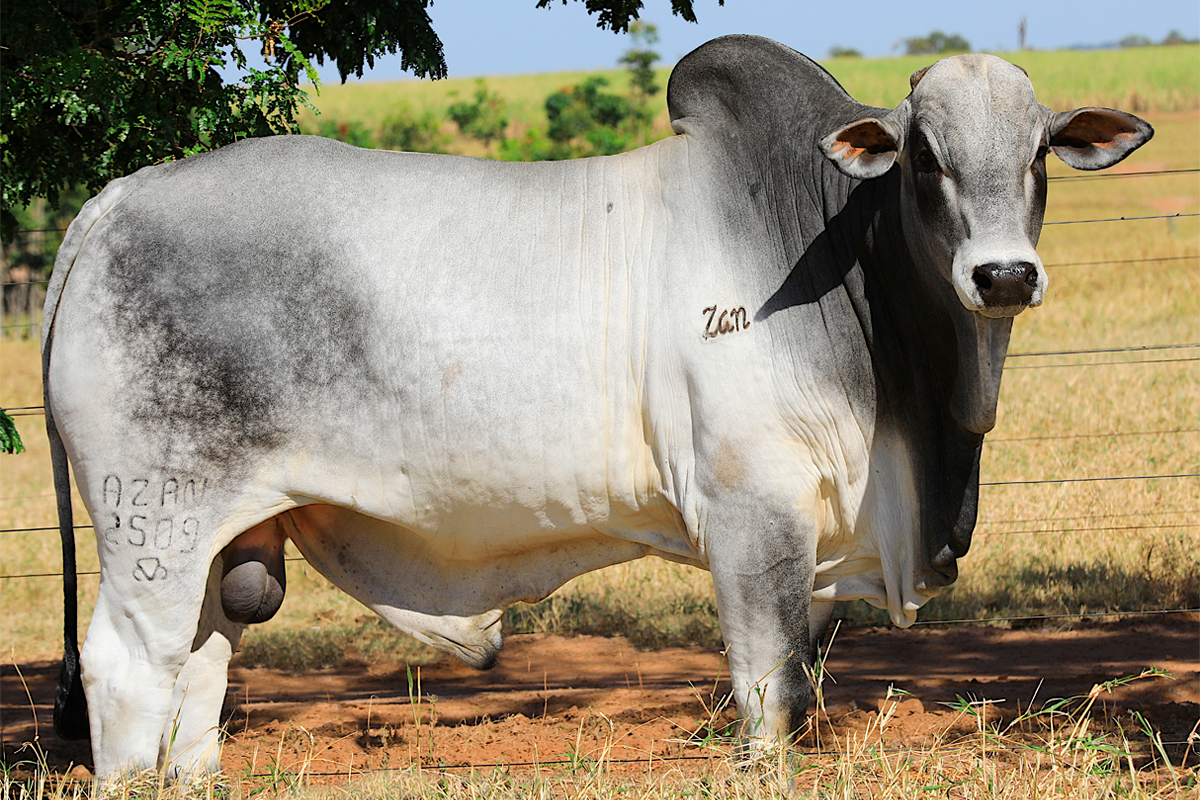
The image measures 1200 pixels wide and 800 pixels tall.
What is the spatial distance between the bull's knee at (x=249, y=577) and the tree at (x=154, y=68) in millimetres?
1344

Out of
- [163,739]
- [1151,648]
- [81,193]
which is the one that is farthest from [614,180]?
[81,193]

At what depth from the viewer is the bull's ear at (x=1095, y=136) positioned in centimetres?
303

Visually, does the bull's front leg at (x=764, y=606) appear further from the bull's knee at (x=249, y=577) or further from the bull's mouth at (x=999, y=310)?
the bull's knee at (x=249, y=577)

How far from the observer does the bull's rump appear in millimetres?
3271

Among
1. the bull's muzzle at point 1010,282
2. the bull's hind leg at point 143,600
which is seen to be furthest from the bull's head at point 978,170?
the bull's hind leg at point 143,600

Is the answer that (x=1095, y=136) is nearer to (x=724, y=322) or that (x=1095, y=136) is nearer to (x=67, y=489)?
(x=724, y=322)

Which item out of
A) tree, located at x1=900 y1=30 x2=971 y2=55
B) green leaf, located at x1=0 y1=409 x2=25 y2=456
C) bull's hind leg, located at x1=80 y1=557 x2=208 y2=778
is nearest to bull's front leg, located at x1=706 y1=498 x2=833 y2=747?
bull's hind leg, located at x1=80 y1=557 x2=208 y2=778

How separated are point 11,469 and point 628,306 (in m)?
8.62

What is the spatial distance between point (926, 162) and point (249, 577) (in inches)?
86.2

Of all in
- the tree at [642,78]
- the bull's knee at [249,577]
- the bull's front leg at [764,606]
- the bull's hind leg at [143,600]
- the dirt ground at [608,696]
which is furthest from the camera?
the tree at [642,78]

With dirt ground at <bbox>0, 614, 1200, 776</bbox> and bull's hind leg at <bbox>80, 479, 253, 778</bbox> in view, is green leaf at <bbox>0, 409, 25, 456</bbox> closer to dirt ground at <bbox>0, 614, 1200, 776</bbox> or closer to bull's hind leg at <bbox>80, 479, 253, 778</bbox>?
bull's hind leg at <bbox>80, 479, 253, 778</bbox>

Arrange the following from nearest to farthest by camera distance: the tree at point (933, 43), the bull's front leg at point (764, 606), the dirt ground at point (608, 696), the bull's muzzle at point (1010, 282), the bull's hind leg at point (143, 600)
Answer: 1. the bull's muzzle at point (1010, 282)
2. the bull's front leg at point (764, 606)
3. the bull's hind leg at point (143, 600)
4. the dirt ground at point (608, 696)
5. the tree at point (933, 43)

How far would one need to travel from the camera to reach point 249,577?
356cm

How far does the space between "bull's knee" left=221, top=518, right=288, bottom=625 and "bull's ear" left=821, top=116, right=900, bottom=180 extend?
1920mm
